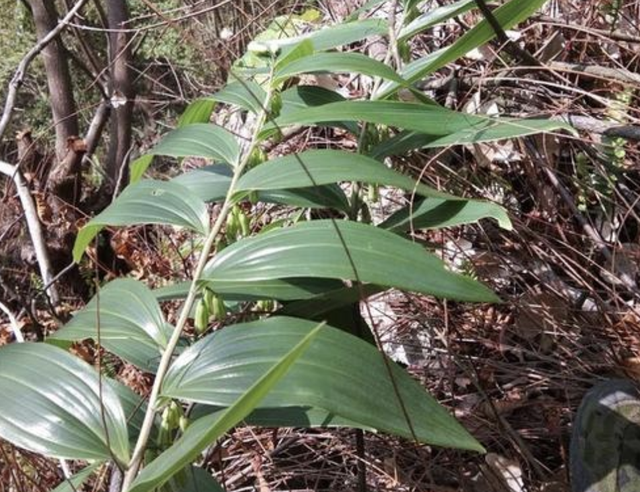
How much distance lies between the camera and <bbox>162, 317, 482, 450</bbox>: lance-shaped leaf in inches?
20.8

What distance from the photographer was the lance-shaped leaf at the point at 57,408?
0.54m

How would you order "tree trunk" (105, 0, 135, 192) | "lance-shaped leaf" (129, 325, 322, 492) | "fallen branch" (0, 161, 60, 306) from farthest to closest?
1. "tree trunk" (105, 0, 135, 192)
2. "fallen branch" (0, 161, 60, 306)
3. "lance-shaped leaf" (129, 325, 322, 492)

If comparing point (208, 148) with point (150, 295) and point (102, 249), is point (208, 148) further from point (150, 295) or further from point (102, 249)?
point (102, 249)

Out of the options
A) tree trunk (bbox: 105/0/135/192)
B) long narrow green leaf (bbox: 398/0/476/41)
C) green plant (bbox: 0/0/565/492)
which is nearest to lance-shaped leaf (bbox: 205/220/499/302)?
green plant (bbox: 0/0/565/492)

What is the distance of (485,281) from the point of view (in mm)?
1297

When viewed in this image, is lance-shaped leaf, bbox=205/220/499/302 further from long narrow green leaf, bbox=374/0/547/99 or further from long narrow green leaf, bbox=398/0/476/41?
long narrow green leaf, bbox=398/0/476/41

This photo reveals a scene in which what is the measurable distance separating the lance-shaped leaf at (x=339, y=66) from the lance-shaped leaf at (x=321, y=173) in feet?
0.34

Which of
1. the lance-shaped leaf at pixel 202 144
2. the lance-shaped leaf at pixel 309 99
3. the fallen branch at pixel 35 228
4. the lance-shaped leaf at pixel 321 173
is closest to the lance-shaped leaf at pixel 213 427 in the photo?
the lance-shaped leaf at pixel 321 173

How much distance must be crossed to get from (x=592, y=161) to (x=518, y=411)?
16.5 inches

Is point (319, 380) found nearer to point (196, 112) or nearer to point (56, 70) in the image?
point (196, 112)

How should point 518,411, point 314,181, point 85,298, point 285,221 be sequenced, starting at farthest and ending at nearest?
point 85,298 → point 518,411 → point 285,221 → point 314,181

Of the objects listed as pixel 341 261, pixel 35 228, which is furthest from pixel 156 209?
pixel 35 228

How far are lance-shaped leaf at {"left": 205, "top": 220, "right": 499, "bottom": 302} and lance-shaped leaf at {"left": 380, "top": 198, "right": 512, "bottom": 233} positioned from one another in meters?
0.11

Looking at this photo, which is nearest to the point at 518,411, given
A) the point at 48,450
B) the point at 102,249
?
the point at 48,450
